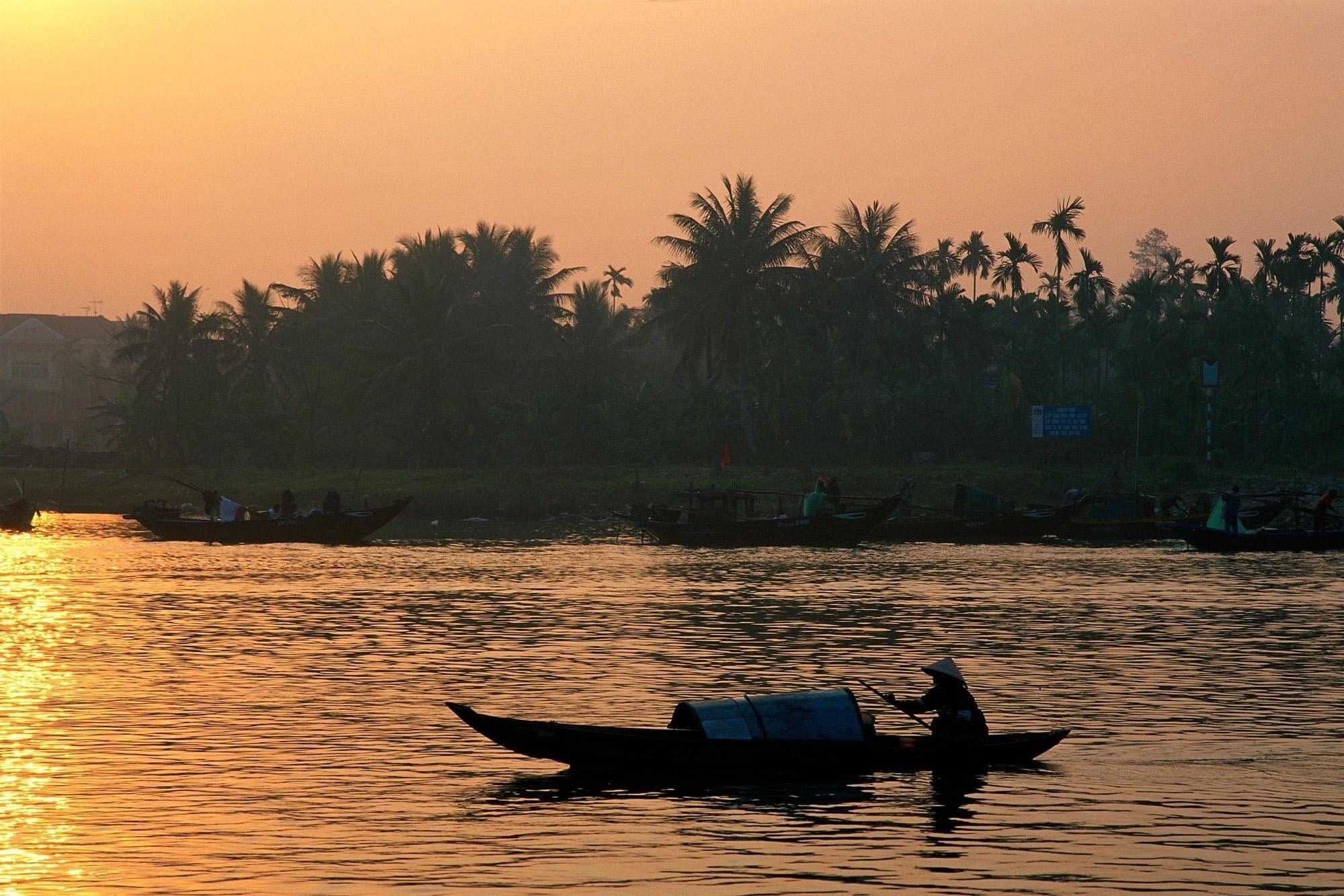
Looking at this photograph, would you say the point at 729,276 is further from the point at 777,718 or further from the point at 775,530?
the point at 777,718

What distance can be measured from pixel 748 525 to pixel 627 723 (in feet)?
107

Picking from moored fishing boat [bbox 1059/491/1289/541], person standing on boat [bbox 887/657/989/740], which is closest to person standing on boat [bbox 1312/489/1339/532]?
moored fishing boat [bbox 1059/491/1289/541]

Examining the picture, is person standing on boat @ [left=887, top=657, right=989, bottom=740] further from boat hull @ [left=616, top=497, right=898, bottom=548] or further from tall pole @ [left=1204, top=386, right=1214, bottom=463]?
tall pole @ [left=1204, top=386, right=1214, bottom=463]

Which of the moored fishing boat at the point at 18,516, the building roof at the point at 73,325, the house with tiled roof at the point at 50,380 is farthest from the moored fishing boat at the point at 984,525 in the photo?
the building roof at the point at 73,325

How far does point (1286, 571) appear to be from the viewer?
4331 centimetres

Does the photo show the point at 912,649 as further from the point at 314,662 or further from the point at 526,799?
the point at 526,799

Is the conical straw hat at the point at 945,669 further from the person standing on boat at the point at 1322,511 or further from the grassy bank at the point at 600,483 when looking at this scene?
the grassy bank at the point at 600,483

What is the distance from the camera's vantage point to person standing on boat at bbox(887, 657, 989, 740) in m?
16.5

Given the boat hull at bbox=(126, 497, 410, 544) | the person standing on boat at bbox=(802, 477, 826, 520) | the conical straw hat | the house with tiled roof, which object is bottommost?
the conical straw hat

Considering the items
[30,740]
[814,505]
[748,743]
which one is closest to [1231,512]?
[814,505]

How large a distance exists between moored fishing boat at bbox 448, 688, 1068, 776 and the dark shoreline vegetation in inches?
1987

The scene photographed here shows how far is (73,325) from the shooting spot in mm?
149375

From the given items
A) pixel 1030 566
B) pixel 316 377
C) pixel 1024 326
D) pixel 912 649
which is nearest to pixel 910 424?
pixel 1024 326

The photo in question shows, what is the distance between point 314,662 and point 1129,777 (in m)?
14.1
